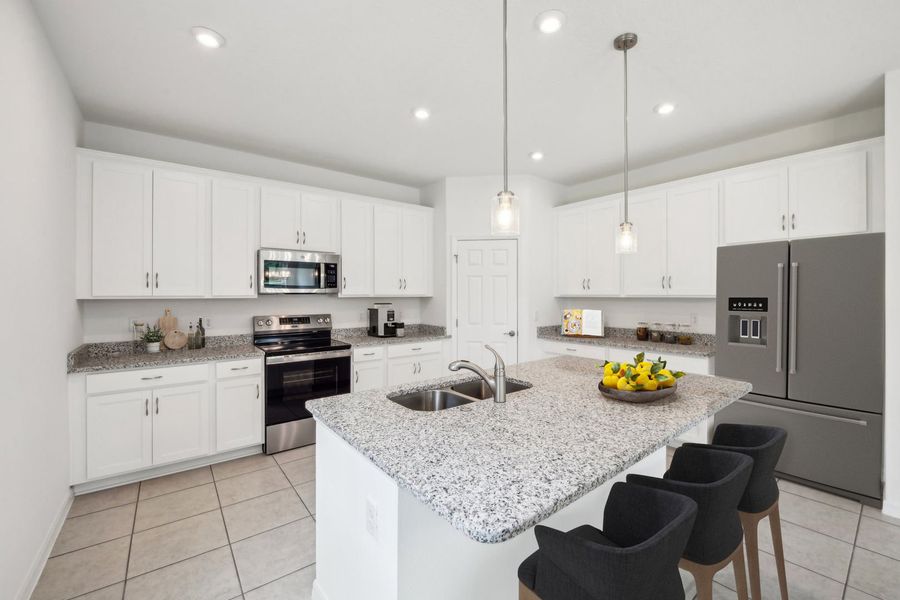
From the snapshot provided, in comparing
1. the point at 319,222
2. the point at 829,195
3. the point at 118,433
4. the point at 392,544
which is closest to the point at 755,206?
the point at 829,195

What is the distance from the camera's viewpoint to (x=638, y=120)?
312 centimetres

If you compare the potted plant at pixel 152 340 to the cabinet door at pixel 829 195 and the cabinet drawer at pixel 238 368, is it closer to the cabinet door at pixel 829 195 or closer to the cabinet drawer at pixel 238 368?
the cabinet drawer at pixel 238 368

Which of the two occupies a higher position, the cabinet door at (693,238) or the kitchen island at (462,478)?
the cabinet door at (693,238)

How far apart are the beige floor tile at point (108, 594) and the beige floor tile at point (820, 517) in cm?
349

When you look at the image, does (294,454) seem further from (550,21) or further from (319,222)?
(550,21)

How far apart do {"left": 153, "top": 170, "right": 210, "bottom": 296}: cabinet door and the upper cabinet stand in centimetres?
49

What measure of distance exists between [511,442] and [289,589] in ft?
4.84

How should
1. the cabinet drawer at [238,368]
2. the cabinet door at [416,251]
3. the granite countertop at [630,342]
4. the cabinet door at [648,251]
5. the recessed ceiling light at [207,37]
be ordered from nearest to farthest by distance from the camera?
the recessed ceiling light at [207,37] < the cabinet drawer at [238,368] < the granite countertop at [630,342] < the cabinet door at [648,251] < the cabinet door at [416,251]

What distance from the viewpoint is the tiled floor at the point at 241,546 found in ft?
6.32

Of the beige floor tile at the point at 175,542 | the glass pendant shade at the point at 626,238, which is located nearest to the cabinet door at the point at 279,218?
the beige floor tile at the point at 175,542

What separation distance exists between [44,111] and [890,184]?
15.9 ft

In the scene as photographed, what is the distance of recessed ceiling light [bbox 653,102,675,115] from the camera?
286 cm

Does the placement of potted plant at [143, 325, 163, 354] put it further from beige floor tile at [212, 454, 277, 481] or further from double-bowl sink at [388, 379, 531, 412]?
double-bowl sink at [388, 379, 531, 412]

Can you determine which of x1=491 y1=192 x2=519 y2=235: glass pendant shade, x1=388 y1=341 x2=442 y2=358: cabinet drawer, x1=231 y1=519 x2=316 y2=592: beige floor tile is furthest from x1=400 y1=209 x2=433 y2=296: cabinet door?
x1=491 y1=192 x2=519 y2=235: glass pendant shade
